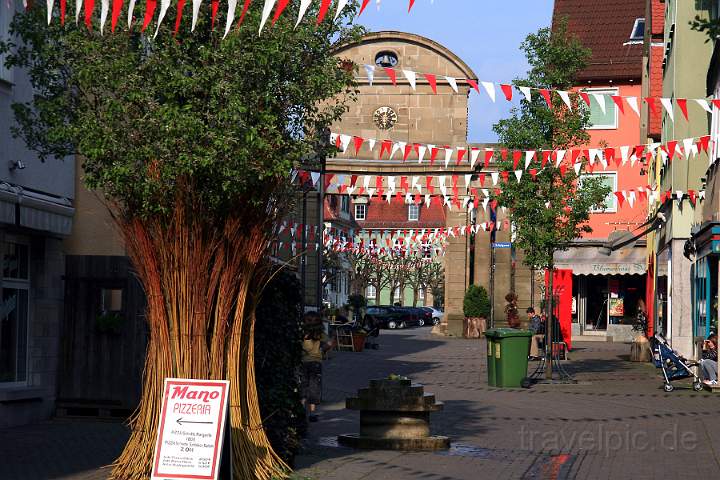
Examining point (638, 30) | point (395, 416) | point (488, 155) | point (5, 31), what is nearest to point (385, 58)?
point (638, 30)

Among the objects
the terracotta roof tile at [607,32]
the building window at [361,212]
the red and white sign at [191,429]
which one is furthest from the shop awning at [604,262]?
the building window at [361,212]

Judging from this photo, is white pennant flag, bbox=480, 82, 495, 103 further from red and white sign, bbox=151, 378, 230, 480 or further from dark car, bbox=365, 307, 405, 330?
dark car, bbox=365, 307, 405, 330

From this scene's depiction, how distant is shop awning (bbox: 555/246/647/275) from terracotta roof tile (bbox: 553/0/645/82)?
22.3ft

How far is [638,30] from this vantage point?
5403 centimetres

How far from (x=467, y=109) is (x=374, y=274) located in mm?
60899

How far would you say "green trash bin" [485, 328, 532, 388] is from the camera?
2438 centimetres

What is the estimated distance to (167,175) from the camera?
33.7ft

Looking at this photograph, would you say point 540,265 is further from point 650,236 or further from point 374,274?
point 374,274

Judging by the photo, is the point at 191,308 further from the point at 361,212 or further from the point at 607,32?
the point at 361,212

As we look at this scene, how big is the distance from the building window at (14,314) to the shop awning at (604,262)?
35717 mm

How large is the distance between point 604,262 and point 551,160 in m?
24.2

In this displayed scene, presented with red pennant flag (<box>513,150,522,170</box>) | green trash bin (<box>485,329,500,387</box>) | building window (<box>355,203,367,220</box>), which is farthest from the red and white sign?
building window (<box>355,203,367,220</box>)

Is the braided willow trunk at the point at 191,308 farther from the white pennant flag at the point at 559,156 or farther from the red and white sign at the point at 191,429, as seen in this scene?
the white pennant flag at the point at 559,156

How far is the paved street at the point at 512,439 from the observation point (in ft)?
39.7
